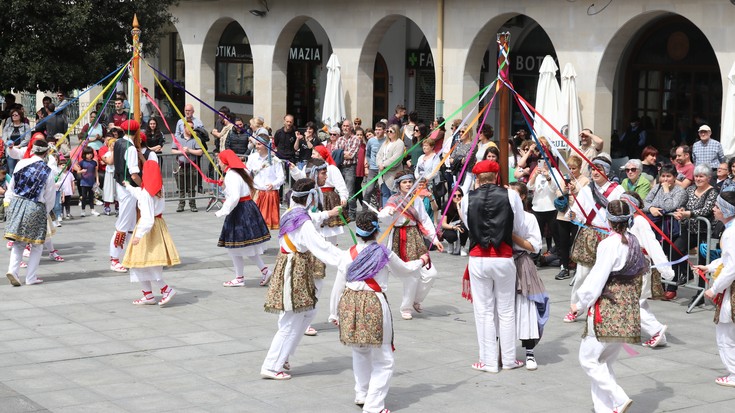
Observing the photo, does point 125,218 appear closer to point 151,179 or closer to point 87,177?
point 151,179

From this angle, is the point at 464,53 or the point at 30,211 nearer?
the point at 30,211

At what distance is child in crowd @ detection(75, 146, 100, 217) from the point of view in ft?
62.3

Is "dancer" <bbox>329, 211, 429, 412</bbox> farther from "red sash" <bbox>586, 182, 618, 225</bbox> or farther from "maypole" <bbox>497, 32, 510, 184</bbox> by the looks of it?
"red sash" <bbox>586, 182, 618, 225</bbox>

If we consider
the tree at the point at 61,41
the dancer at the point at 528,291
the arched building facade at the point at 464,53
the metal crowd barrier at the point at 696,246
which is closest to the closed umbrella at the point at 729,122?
the arched building facade at the point at 464,53

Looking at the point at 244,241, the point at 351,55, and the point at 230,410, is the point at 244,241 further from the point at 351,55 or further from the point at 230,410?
the point at 351,55

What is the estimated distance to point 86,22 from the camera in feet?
70.2

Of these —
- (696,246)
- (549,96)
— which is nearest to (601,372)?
(696,246)

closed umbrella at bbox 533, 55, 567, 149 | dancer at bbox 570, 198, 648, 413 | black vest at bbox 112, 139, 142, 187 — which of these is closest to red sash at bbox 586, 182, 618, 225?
dancer at bbox 570, 198, 648, 413

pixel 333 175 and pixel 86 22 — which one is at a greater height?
pixel 86 22

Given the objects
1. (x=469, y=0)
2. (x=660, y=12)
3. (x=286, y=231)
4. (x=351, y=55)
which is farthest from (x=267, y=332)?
(x=351, y=55)

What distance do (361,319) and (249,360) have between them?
82.6 inches

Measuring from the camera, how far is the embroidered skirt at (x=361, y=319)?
8.48 meters

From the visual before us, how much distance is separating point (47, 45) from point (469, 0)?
8.11 m

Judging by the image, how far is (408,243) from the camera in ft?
39.2
